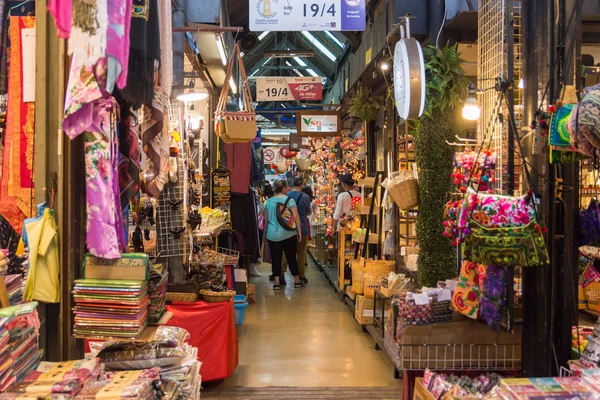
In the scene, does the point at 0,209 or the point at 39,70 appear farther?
the point at 0,209

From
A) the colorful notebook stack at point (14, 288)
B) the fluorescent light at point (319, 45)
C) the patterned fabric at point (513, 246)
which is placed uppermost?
the fluorescent light at point (319, 45)

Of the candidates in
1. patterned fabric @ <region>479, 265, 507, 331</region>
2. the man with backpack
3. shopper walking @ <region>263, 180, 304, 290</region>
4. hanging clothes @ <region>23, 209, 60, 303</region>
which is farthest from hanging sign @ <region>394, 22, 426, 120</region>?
the man with backpack

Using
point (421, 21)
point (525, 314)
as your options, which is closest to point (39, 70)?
point (525, 314)

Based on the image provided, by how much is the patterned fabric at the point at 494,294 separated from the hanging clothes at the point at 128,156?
1.94 meters

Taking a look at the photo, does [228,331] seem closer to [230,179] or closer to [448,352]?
[448,352]

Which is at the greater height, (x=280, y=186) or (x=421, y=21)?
(x=421, y=21)

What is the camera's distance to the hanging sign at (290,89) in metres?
13.1

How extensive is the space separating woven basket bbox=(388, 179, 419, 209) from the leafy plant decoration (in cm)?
357

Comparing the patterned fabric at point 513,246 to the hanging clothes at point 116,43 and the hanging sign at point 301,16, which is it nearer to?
the hanging clothes at point 116,43

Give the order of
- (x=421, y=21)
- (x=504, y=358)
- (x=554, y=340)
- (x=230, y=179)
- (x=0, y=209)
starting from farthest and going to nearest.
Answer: (x=230, y=179) < (x=421, y=21) < (x=504, y=358) < (x=554, y=340) < (x=0, y=209)

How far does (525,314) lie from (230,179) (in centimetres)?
629

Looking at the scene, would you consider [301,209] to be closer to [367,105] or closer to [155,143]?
[367,105]

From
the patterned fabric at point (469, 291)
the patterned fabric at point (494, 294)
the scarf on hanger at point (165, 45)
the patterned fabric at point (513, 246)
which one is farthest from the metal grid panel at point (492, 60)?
the scarf on hanger at point (165, 45)

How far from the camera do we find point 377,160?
10.6m
